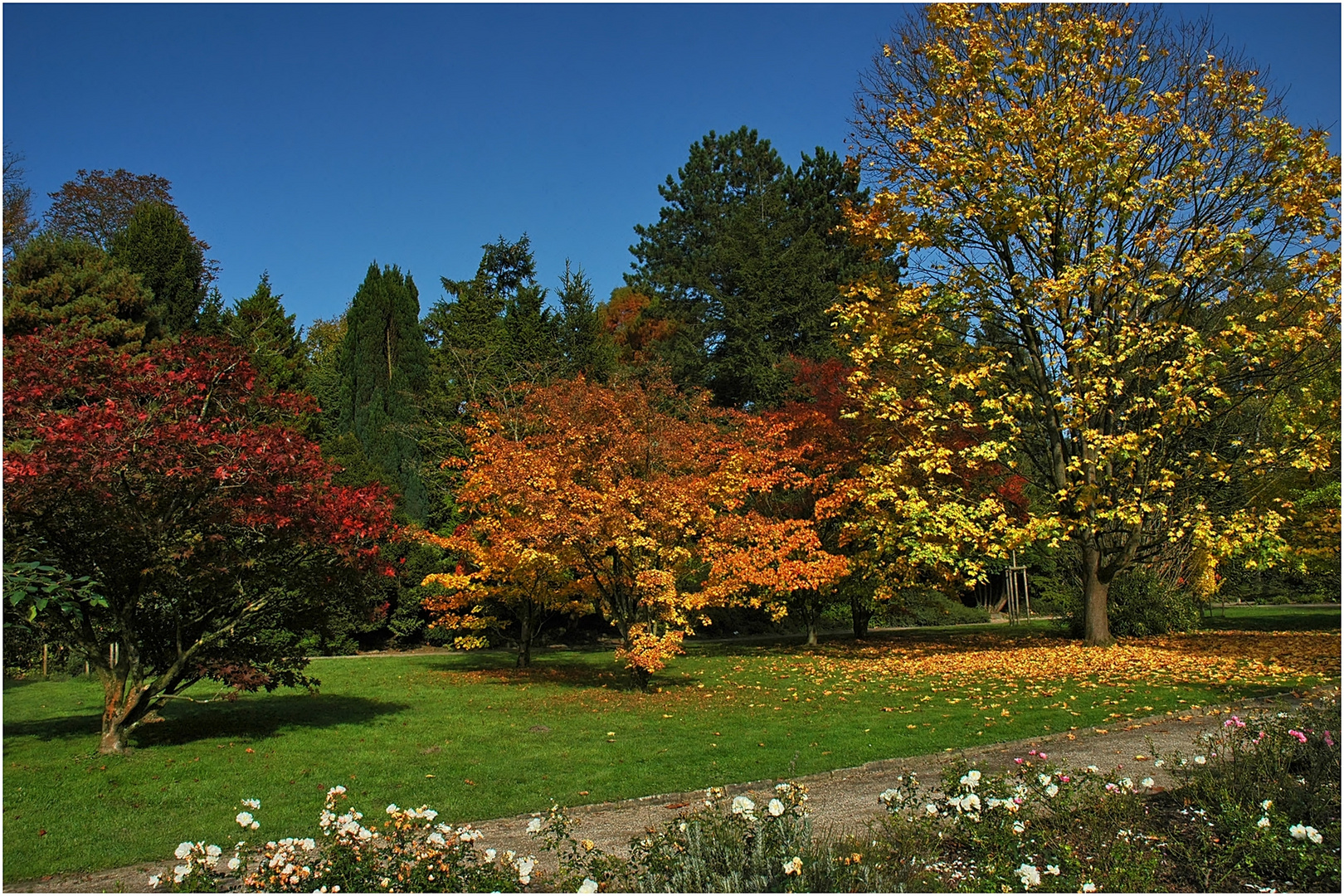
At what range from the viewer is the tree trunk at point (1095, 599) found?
1458cm

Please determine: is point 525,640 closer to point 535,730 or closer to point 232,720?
point 232,720

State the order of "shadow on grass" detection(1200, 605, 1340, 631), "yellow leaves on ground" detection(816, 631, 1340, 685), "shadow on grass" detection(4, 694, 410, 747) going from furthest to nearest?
1. "shadow on grass" detection(1200, 605, 1340, 631)
2. "yellow leaves on ground" detection(816, 631, 1340, 685)
3. "shadow on grass" detection(4, 694, 410, 747)

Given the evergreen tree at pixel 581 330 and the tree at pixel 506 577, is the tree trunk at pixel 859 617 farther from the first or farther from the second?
the evergreen tree at pixel 581 330

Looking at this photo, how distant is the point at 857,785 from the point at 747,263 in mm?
28338

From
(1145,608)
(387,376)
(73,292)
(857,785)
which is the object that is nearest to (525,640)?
(857,785)

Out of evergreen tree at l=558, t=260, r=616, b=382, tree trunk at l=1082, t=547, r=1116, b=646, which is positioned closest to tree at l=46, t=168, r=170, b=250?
evergreen tree at l=558, t=260, r=616, b=382

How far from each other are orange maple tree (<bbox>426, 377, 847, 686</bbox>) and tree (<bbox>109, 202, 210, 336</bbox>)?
49.0ft

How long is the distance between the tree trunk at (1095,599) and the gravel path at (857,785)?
226 inches

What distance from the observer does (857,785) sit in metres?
6.51

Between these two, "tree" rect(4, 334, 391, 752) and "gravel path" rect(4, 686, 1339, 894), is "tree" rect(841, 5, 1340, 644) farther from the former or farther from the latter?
"tree" rect(4, 334, 391, 752)

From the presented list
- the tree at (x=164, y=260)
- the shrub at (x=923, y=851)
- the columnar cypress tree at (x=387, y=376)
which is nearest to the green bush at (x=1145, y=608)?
the shrub at (x=923, y=851)

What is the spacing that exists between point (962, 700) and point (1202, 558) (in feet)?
30.1

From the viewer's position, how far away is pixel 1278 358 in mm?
13258

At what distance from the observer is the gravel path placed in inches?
198
